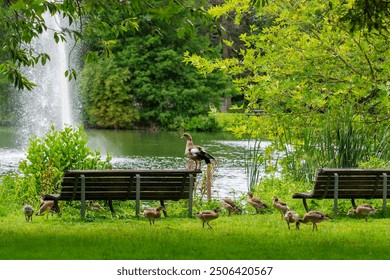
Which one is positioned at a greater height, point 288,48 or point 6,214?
point 288,48

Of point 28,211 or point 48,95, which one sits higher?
point 48,95

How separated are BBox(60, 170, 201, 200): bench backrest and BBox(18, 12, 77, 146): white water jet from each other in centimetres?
2768

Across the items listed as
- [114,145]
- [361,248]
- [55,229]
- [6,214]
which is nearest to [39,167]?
[6,214]

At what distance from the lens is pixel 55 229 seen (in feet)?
31.4

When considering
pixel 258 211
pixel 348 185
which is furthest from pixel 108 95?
pixel 348 185

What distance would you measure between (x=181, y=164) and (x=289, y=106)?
9.49 metres

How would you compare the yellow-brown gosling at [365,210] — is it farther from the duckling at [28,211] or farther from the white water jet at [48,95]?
the white water jet at [48,95]

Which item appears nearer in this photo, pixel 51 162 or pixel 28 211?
pixel 28 211

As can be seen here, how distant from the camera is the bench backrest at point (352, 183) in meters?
11.2

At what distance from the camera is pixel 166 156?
1145 inches

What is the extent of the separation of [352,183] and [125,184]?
3.05 meters

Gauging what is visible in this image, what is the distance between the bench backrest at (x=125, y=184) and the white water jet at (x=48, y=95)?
27.7 metres

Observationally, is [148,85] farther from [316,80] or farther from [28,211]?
[28,211]
